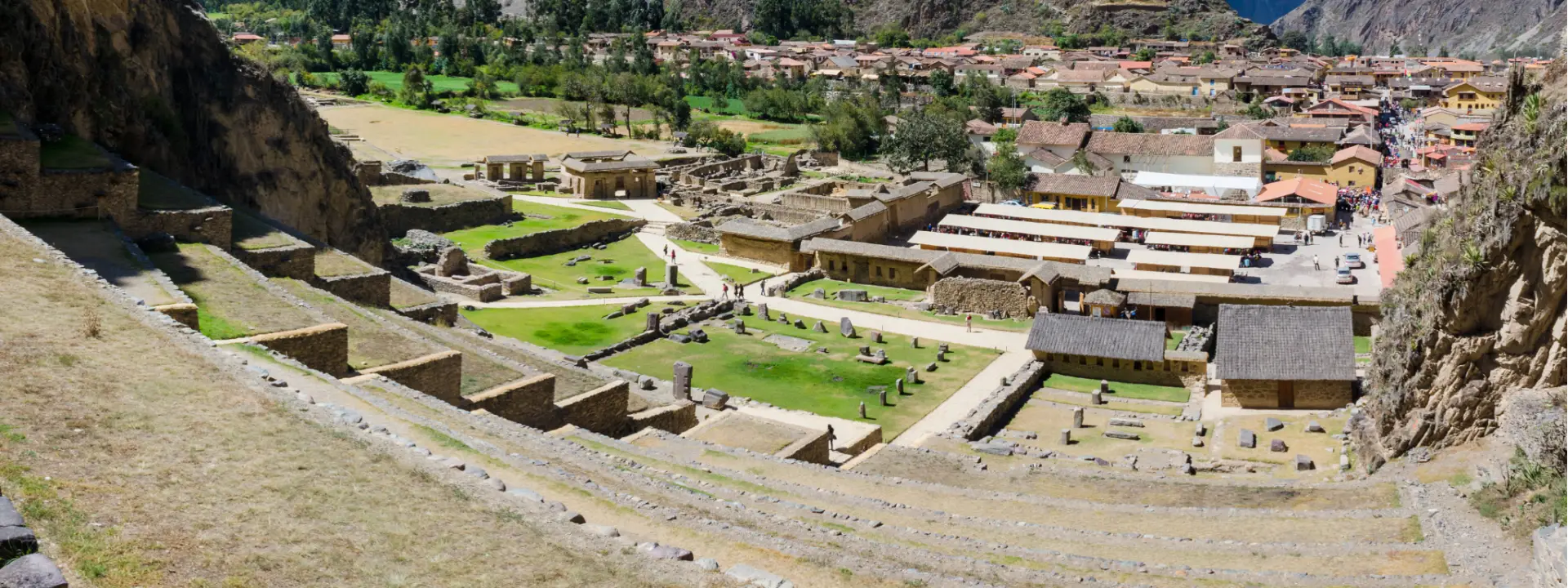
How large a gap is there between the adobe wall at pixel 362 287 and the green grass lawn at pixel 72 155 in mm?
5219

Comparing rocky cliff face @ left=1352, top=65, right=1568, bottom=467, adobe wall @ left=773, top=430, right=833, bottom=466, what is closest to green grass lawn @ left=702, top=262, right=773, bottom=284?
adobe wall @ left=773, top=430, right=833, bottom=466

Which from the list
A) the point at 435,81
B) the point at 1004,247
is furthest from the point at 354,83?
the point at 1004,247

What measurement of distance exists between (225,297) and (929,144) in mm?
58931

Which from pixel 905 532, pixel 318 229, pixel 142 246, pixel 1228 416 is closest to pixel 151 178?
pixel 142 246

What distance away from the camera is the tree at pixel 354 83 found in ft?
365

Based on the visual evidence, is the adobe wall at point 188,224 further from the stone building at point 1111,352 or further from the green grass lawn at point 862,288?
the green grass lawn at point 862,288

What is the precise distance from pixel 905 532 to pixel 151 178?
914 inches

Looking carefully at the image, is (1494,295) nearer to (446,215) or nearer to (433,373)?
(433,373)

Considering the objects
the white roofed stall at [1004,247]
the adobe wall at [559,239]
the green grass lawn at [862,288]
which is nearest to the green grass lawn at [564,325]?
the green grass lawn at [862,288]

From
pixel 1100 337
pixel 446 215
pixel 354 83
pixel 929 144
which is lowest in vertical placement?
pixel 1100 337

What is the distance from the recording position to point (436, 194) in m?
60.5

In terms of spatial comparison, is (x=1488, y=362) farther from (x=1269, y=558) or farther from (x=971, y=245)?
(x=971, y=245)

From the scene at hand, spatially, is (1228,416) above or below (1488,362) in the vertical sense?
below

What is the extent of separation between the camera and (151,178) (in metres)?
31.3
